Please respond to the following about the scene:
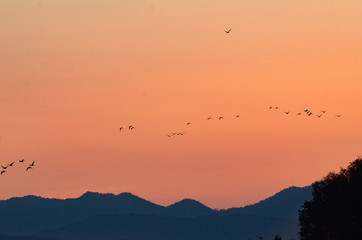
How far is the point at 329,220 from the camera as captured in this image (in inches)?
6196

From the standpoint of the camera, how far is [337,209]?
156375mm

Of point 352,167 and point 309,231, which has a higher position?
point 352,167

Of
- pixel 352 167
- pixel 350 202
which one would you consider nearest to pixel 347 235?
pixel 350 202

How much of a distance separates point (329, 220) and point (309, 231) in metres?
5.71

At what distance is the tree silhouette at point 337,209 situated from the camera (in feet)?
495

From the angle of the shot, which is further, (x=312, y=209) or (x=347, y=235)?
(x=312, y=209)

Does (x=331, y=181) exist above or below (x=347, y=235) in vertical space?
above

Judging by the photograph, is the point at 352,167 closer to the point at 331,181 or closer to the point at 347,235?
the point at 331,181

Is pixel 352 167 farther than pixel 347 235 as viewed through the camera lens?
Yes

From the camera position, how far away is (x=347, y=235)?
148m

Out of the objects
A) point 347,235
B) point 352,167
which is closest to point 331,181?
point 352,167

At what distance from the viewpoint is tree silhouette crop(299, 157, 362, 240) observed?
495 ft

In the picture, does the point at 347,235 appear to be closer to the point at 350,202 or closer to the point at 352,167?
the point at 350,202

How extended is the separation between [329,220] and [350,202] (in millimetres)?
5308
